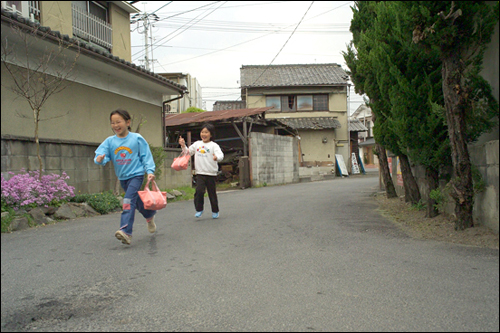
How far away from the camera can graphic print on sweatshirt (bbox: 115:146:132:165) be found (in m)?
4.54

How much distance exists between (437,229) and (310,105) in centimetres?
2386

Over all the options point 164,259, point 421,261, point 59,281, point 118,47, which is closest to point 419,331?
point 421,261

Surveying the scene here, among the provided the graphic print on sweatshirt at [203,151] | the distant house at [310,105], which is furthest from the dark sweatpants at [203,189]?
the distant house at [310,105]

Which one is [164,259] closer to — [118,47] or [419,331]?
[419,331]

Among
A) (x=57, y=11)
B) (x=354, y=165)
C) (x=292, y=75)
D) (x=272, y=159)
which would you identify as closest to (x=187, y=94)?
(x=292, y=75)

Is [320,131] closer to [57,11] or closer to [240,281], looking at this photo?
[240,281]

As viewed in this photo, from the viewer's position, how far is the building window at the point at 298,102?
1101 inches

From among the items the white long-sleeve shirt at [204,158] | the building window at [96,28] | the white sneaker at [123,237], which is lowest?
the white sneaker at [123,237]

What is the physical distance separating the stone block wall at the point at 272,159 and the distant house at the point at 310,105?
576 cm

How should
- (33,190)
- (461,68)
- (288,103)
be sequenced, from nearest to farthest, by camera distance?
(461,68)
(33,190)
(288,103)

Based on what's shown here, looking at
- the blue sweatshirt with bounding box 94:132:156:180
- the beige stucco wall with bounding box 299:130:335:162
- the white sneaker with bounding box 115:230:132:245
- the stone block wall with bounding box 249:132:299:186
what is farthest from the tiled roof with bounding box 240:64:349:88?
the white sneaker with bounding box 115:230:132:245

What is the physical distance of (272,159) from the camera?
18.8m

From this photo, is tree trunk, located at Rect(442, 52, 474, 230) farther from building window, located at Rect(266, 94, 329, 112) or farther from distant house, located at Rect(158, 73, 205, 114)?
distant house, located at Rect(158, 73, 205, 114)

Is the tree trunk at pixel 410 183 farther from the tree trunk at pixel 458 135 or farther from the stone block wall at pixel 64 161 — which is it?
the stone block wall at pixel 64 161
